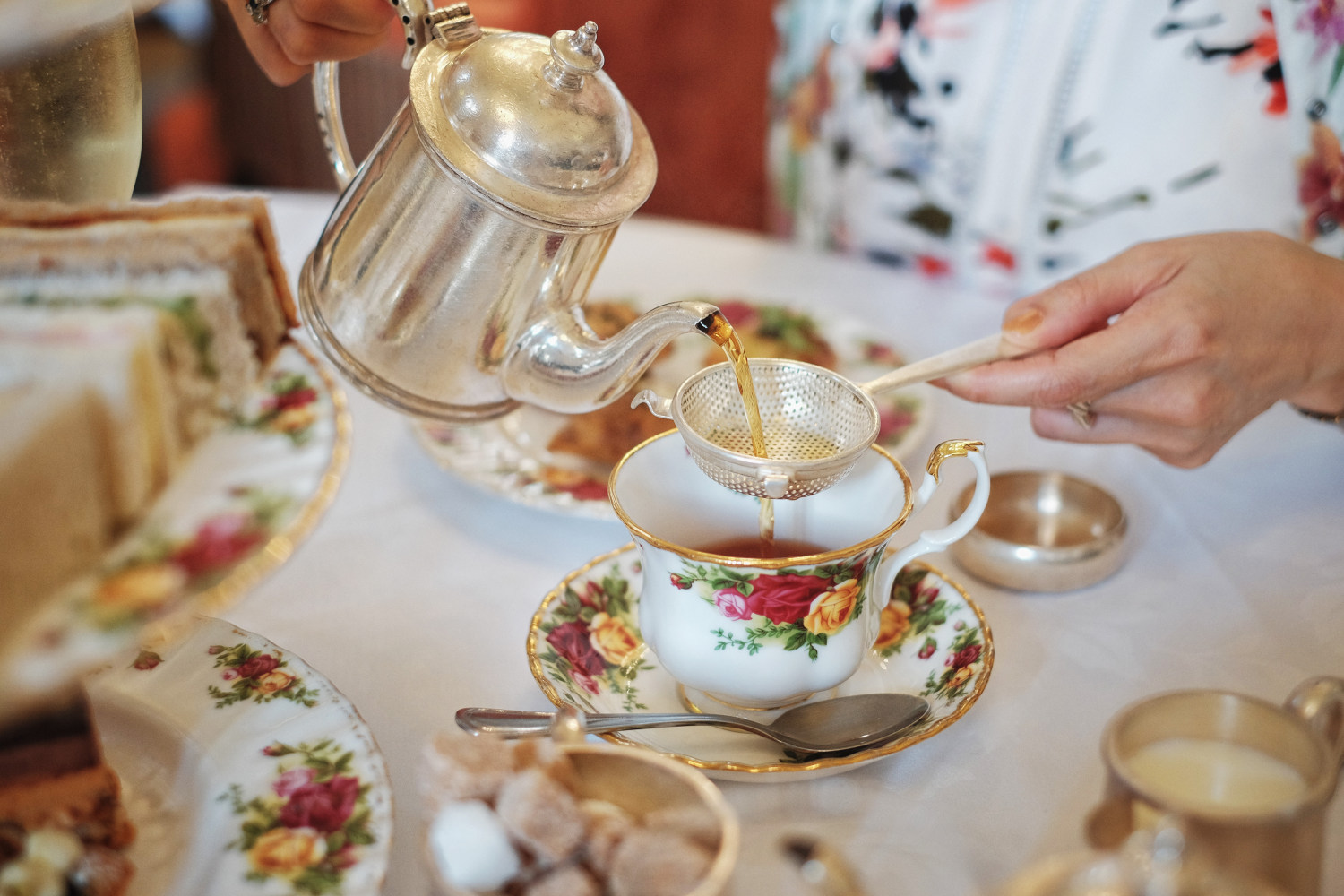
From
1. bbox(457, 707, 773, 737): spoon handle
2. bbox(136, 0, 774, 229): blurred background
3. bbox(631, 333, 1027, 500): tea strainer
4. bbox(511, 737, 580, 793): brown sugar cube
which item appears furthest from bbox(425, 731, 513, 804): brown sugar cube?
bbox(136, 0, 774, 229): blurred background

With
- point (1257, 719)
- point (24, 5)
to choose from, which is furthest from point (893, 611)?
point (24, 5)

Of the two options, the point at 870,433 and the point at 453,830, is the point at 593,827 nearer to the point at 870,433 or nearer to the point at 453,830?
the point at 453,830

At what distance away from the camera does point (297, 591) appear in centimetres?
71

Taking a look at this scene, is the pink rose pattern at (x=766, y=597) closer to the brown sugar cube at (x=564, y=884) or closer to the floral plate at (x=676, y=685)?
the floral plate at (x=676, y=685)

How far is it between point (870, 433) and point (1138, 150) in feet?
2.18

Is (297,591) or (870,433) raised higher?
(870,433)

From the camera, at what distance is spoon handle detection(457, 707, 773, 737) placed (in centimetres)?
52

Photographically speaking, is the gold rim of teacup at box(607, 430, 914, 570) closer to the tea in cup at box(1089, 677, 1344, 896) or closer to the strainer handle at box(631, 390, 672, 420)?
the strainer handle at box(631, 390, 672, 420)

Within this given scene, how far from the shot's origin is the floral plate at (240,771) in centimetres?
45

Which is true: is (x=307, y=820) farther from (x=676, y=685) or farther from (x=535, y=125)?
(x=535, y=125)

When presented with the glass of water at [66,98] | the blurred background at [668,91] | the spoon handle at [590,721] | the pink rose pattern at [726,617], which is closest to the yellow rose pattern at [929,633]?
the pink rose pattern at [726,617]

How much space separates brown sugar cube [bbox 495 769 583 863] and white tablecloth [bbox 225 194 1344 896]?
0.05m

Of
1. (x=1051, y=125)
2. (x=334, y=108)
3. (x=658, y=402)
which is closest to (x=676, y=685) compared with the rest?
(x=658, y=402)

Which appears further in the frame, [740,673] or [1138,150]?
[1138,150]
